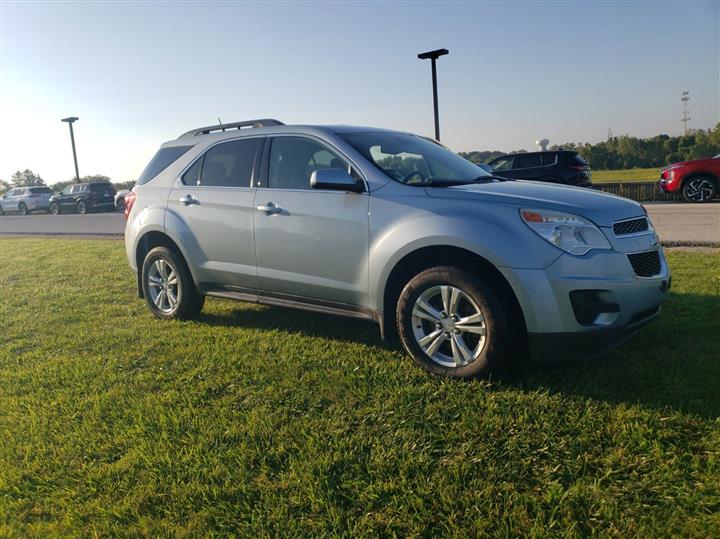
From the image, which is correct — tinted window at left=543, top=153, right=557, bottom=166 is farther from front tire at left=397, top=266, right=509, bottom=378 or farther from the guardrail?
front tire at left=397, top=266, right=509, bottom=378

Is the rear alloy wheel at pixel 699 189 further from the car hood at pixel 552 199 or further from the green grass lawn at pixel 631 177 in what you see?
the car hood at pixel 552 199

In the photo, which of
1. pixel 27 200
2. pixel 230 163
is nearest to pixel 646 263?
pixel 230 163

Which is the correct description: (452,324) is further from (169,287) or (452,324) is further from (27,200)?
(27,200)

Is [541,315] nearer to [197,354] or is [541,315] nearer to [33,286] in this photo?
[197,354]

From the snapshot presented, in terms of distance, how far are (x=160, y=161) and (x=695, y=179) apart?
14.4 m

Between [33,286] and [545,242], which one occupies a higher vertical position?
[545,242]

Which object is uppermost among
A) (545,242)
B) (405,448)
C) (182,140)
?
(182,140)

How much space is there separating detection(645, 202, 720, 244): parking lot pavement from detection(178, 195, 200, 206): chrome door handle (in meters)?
7.35

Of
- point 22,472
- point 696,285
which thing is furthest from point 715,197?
point 22,472

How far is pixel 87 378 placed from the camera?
13.8 ft

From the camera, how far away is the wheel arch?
3.68 m

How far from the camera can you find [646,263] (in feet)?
12.3

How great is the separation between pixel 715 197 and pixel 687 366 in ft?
48.2

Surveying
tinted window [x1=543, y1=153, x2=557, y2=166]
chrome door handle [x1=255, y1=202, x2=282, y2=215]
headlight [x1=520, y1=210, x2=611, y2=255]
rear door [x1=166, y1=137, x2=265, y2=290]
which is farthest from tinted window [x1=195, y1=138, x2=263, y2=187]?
tinted window [x1=543, y1=153, x2=557, y2=166]
